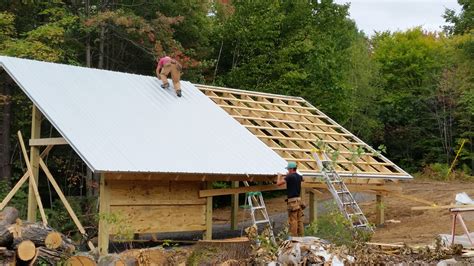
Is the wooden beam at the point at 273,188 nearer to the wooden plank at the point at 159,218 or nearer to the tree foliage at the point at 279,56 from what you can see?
the wooden plank at the point at 159,218

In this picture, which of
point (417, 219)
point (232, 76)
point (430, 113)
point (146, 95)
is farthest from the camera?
point (430, 113)

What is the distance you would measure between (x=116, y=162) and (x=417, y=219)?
31.8 feet

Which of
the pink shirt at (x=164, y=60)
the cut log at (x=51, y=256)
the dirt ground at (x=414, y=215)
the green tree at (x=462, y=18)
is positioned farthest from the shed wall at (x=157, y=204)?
the green tree at (x=462, y=18)

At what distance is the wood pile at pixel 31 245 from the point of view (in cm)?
829

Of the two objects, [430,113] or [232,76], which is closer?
[232,76]

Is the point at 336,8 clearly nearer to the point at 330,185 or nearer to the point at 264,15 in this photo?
the point at 264,15

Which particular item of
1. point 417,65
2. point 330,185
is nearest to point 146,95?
point 330,185

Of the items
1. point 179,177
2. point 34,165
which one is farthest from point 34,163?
point 179,177

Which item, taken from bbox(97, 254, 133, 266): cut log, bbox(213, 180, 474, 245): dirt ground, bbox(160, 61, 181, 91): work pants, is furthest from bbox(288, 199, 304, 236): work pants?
bbox(160, 61, 181, 91): work pants

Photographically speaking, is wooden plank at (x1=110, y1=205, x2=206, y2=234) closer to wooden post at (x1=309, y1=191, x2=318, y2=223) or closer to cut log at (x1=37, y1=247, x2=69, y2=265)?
cut log at (x1=37, y1=247, x2=69, y2=265)

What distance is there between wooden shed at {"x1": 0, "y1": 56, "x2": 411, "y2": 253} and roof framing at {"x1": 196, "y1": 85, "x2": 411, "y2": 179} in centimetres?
4

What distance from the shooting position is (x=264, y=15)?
23.9 metres

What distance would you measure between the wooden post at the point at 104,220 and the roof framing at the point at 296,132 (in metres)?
4.62

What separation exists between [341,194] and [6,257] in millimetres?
7057
